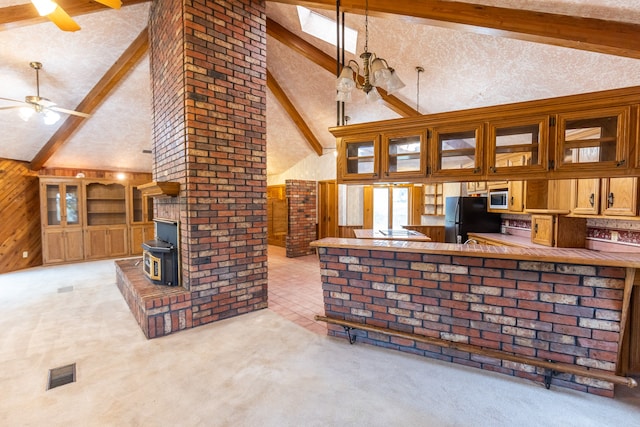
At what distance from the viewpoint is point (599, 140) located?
1.89 m

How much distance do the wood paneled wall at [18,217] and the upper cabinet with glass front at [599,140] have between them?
8502 mm

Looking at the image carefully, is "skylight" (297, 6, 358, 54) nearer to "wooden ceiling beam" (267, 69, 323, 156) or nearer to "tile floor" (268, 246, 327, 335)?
"wooden ceiling beam" (267, 69, 323, 156)

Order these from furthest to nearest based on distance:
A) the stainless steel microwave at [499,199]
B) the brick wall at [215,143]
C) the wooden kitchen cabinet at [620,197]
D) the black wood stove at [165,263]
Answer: the stainless steel microwave at [499,199], the black wood stove at [165,263], the brick wall at [215,143], the wooden kitchen cabinet at [620,197]

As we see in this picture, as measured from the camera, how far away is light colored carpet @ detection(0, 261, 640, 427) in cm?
167

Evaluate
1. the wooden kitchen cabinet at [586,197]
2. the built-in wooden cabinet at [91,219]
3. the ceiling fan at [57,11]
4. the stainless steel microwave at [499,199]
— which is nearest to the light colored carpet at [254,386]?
the wooden kitchen cabinet at [586,197]

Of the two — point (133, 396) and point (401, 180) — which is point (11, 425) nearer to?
point (133, 396)

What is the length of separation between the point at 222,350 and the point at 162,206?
2069 mm

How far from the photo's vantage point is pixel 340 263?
8.59ft

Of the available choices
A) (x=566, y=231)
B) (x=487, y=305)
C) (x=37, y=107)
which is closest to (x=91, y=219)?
(x=37, y=107)

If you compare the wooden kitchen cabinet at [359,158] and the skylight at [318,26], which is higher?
the skylight at [318,26]

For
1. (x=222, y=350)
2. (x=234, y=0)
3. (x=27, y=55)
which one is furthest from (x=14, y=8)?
(x=222, y=350)

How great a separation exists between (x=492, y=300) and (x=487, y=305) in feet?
0.18

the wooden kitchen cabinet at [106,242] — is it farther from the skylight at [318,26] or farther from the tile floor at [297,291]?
the skylight at [318,26]

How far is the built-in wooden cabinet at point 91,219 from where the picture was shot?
19.4 feet
